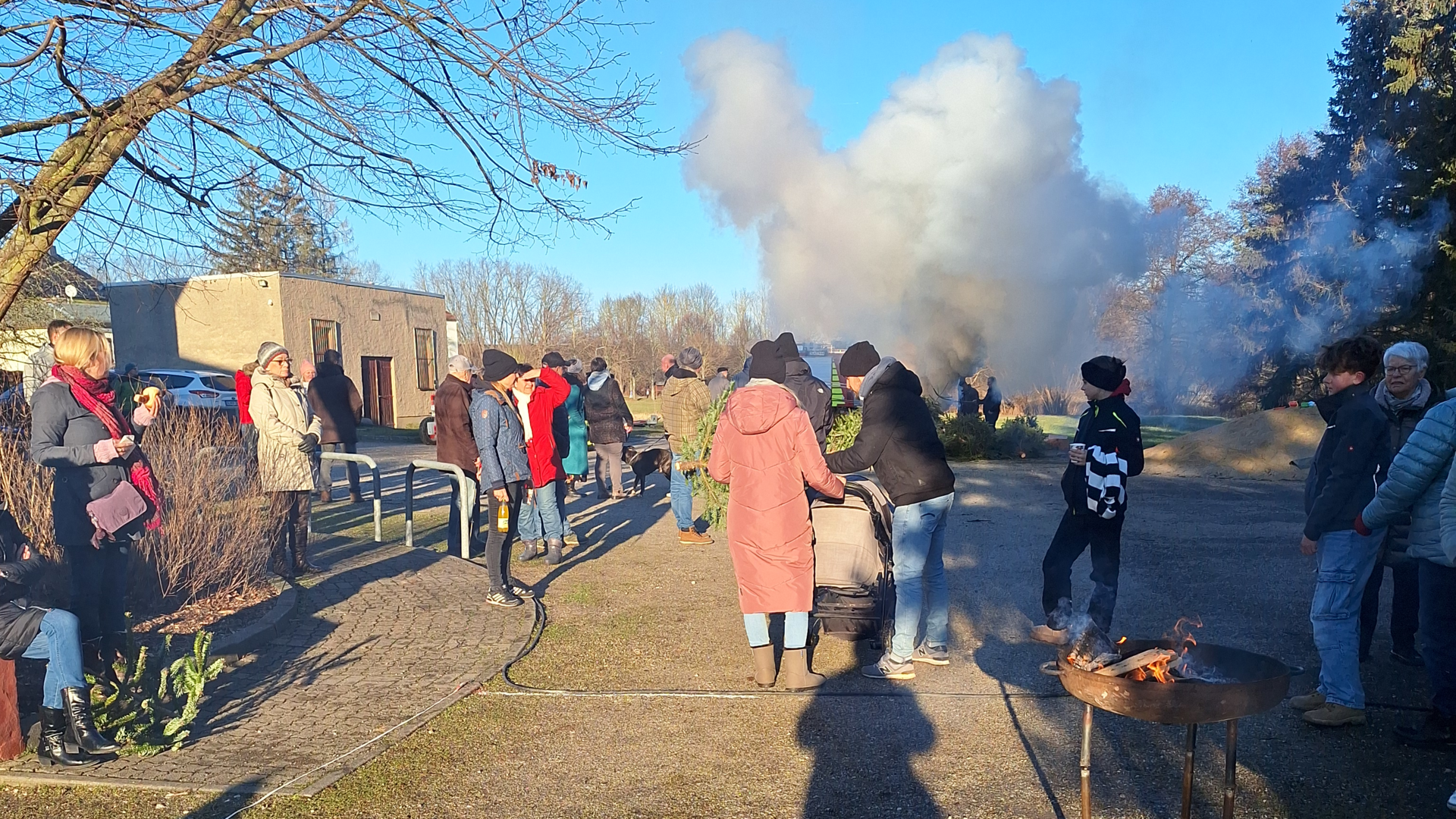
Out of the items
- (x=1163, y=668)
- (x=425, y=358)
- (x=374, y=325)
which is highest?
(x=374, y=325)

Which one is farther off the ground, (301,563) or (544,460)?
(544,460)

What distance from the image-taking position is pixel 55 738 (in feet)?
12.2

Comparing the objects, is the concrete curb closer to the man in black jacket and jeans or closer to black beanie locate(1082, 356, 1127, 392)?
the man in black jacket and jeans

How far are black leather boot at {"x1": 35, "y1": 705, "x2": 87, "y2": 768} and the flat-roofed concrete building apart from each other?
69.0ft

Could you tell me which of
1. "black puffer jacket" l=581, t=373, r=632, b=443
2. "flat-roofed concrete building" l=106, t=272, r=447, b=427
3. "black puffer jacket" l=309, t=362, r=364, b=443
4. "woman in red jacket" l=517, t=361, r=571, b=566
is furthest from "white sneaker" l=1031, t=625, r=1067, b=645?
"flat-roofed concrete building" l=106, t=272, r=447, b=427

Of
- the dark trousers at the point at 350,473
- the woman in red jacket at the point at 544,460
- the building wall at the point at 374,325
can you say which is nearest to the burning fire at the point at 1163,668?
the woman in red jacket at the point at 544,460

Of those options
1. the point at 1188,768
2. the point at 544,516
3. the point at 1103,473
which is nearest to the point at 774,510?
the point at 1103,473

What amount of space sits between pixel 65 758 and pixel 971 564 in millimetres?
6232

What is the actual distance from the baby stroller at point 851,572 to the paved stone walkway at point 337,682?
1903 millimetres

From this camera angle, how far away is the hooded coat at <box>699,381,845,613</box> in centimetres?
458

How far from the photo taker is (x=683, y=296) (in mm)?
54062

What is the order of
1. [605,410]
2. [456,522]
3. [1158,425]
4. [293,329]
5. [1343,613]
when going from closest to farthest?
[1343,613], [456,522], [605,410], [293,329], [1158,425]

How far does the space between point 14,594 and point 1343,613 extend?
18.8ft

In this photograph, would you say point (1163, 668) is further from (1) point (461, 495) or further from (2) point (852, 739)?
(1) point (461, 495)
